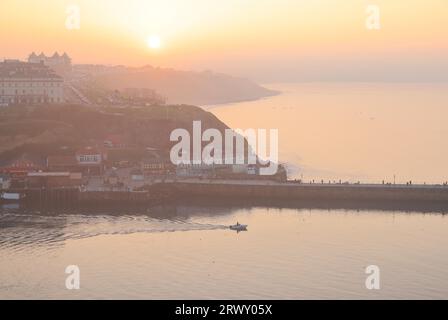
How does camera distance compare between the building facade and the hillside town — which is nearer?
the hillside town

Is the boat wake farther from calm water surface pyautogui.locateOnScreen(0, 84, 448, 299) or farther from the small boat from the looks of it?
the small boat

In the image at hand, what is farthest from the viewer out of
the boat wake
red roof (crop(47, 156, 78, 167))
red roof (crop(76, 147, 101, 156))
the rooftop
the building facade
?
the building facade

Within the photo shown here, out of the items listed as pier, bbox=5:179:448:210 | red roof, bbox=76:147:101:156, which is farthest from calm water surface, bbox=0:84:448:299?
red roof, bbox=76:147:101:156

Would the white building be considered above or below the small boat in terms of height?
above

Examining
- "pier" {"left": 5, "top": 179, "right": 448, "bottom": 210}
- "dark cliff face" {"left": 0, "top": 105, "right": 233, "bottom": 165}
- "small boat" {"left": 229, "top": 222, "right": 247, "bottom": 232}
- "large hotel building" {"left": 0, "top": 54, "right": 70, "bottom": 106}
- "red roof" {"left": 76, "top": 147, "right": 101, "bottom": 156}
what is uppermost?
"large hotel building" {"left": 0, "top": 54, "right": 70, "bottom": 106}

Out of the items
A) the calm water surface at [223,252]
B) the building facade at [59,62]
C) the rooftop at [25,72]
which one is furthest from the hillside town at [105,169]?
the building facade at [59,62]

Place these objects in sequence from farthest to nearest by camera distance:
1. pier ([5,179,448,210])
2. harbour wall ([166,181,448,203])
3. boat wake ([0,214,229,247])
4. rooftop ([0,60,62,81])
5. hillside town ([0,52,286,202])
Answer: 1. rooftop ([0,60,62,81])
2. hillside town ([0,52,286,202])
3. harbour wall ([166,181,448,203])
4. pier ([5,179,448,210])
5. boat wake ([0,214,229,247])

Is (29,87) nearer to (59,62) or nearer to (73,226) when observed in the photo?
(73,226)
